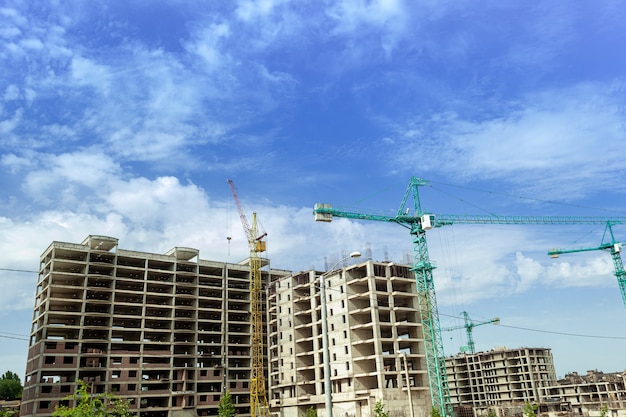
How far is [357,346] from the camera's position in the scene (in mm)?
113250

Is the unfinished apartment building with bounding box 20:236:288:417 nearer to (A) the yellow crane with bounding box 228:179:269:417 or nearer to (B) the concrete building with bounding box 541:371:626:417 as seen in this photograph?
(A) the yellow crane with bounding box 228:179:269:417

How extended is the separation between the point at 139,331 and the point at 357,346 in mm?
49906

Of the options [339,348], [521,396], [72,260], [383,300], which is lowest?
[521,396]

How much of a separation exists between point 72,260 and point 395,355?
A: 73.7 metres

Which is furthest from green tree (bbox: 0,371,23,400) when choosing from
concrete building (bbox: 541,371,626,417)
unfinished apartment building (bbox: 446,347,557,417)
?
concrete building (bbox: 541,371,626,417)

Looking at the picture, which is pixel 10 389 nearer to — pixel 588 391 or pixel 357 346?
pixel 357 346

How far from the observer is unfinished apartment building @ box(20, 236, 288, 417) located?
11431cm

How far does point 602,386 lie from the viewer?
166500mm

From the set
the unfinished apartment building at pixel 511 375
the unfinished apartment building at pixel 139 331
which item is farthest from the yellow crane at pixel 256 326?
the unfinished apartment building at pixel 511 375

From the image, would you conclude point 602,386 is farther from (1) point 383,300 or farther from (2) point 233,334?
(2) point 233,334

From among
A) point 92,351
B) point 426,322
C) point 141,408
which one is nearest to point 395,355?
point 426,322

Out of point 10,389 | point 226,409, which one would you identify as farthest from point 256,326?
point 10,389

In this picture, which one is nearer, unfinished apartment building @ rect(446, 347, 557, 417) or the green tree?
the green tree

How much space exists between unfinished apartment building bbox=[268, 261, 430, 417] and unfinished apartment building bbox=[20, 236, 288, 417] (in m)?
15.9
